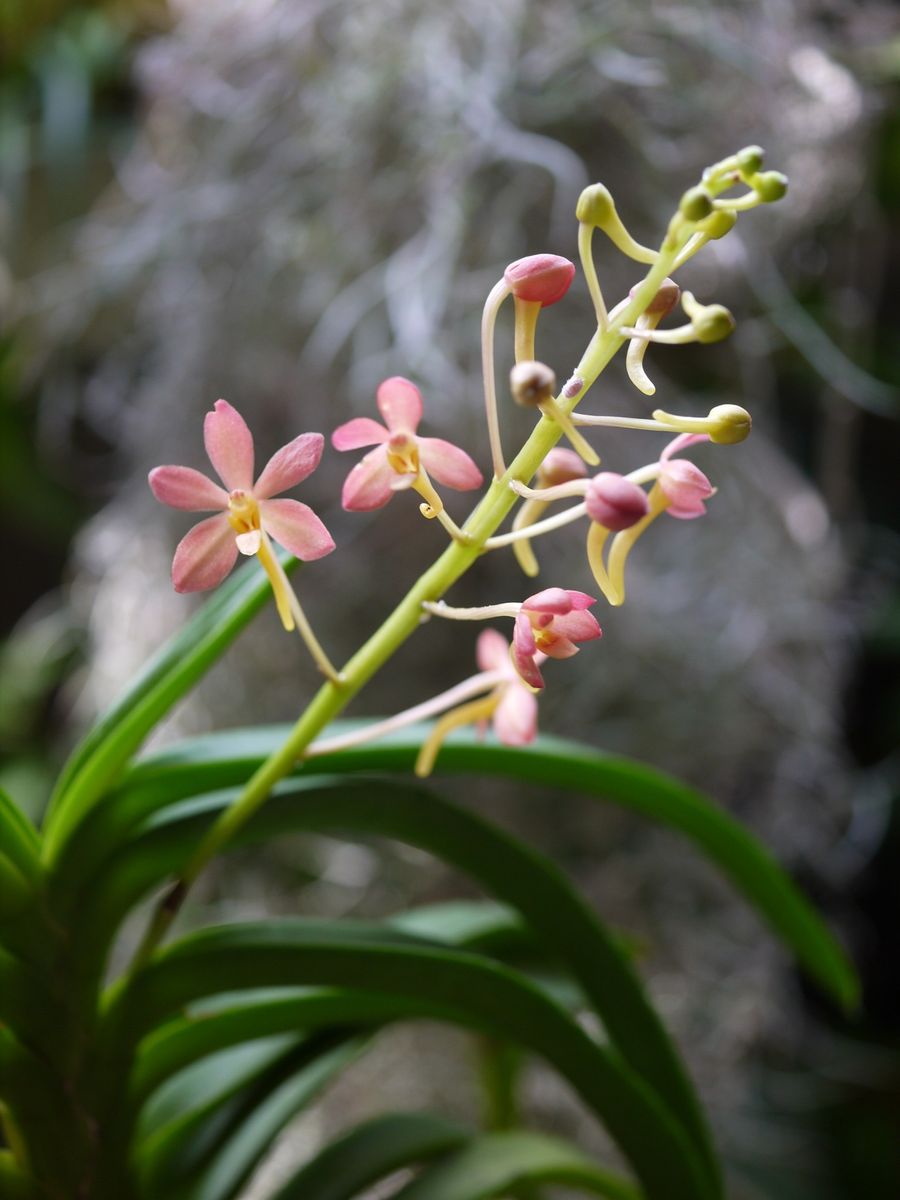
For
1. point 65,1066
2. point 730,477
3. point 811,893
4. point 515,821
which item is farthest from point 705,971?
point 65,1066

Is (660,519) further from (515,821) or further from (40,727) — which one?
(40,727)

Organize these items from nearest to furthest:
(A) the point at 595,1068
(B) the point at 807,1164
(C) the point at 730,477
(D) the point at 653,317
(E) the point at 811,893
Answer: (D) the point at 653,317 < (A) the point at 595,1068 < (C) the point at 730,477 < (B) the point at 807,1164 < (E) the point at 811,893

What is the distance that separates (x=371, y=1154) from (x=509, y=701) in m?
0.27

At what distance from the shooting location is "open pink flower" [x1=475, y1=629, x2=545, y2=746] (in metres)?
0.37

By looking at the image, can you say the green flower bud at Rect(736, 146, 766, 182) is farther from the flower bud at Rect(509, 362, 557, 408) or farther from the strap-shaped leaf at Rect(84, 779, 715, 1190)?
the strap-shaped leaf at Rect(84, 779, 715, 1190)

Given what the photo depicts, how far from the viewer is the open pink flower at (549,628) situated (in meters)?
0.30

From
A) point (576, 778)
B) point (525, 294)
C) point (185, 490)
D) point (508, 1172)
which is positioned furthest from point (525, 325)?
point (508, 1172)

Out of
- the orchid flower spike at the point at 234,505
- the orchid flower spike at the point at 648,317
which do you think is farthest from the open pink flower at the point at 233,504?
the orchid flower spike at the point at 648,317

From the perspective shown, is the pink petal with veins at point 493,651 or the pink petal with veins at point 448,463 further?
the pink petal with veins at point 493,651

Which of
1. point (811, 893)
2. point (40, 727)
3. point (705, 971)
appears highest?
point (40, 727)

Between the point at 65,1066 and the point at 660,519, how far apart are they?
610 millimetres

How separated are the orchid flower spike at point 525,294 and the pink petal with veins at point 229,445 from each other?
76 mm

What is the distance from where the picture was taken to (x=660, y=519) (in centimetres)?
84

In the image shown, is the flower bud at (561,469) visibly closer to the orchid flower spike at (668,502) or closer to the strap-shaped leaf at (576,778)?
the orchid flower spike at (668,502)
